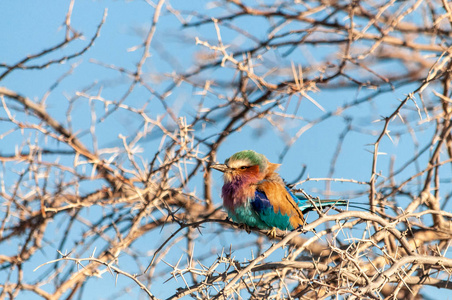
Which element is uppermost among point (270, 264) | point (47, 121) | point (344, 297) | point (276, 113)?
point (47, 121)

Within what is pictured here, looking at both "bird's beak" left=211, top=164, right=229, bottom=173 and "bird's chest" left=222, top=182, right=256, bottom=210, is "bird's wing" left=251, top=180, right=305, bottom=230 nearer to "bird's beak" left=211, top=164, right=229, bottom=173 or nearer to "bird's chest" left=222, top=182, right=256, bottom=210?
"bird's chest" left=222, top=182, right=256, bottom=210

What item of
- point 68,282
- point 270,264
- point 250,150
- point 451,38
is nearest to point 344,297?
point 270,264

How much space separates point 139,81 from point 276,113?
1269 millimetres

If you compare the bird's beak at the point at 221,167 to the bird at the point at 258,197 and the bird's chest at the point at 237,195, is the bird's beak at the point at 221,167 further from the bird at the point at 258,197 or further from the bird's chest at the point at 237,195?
the bird's chest at the point at 237,195

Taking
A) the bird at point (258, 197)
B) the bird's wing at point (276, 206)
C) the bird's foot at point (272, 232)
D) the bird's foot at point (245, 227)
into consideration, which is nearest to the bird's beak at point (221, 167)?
the bird at point (258, 197)

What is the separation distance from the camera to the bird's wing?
138 inches

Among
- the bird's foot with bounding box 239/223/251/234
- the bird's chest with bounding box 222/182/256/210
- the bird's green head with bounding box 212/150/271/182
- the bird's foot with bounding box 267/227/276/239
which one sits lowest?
the bird's foot with bounding box 267/227/276/239

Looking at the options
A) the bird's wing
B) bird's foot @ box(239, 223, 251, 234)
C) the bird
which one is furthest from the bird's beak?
bird's foot @ box(239, 223, 251, 234)

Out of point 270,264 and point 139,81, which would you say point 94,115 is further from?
point 270,264

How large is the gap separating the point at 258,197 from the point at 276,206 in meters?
0.14

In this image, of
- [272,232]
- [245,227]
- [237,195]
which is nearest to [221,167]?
[237,195]

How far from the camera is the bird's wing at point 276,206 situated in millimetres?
→ 3514

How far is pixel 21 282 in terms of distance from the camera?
14.4 ft

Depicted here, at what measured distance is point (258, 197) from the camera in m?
3.57
